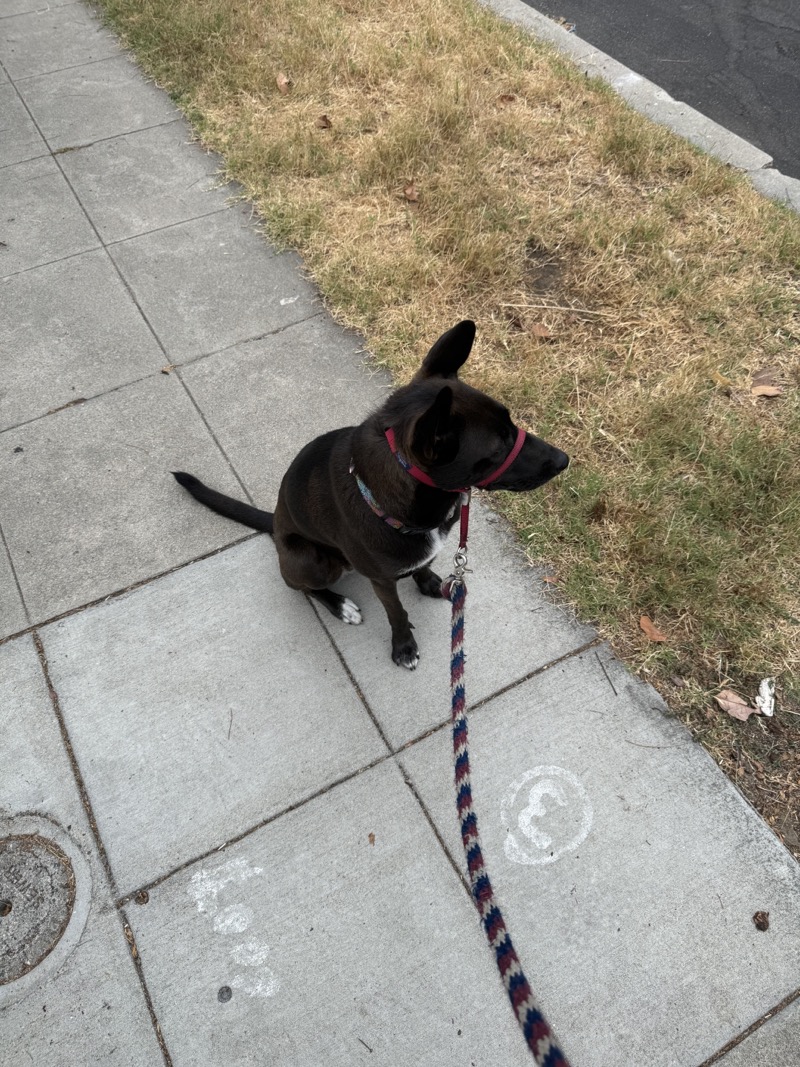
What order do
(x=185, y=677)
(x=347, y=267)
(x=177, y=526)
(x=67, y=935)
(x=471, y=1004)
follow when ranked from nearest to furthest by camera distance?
(x=471, y=1004)
(x=67, y=935)
(x=185, y=677)
(x=177, y=526)
(x=347, y=267)

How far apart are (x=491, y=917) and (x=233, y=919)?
124 cm

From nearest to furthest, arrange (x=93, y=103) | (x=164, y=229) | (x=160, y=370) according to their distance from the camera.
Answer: (x=160, y=370) < (x=164, y=229) < (x=93, y=103)

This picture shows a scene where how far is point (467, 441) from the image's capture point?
2.17 m

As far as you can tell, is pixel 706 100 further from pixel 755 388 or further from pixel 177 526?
pixel 177 526

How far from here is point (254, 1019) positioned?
7.29ft

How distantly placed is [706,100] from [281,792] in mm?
6370

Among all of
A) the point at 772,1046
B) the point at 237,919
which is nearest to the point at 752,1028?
the point at 772,1046

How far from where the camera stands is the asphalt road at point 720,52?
5.70 m

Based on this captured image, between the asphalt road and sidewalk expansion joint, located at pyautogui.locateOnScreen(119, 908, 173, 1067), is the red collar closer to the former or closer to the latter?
sidewalk expansion joint, located at pyautogui.locateOnScreen(119, 908, 173, 1067)

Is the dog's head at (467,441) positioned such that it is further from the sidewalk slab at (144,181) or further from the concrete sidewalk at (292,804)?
the sidewalk slab at (144,181)

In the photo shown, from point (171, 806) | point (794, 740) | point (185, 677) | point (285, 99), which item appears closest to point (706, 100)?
point (285, 99)

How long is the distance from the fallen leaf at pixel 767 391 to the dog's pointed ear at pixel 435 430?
2.54 m

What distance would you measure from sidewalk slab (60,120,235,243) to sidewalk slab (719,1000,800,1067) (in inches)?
209

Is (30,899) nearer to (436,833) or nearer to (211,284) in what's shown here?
(436,833)
